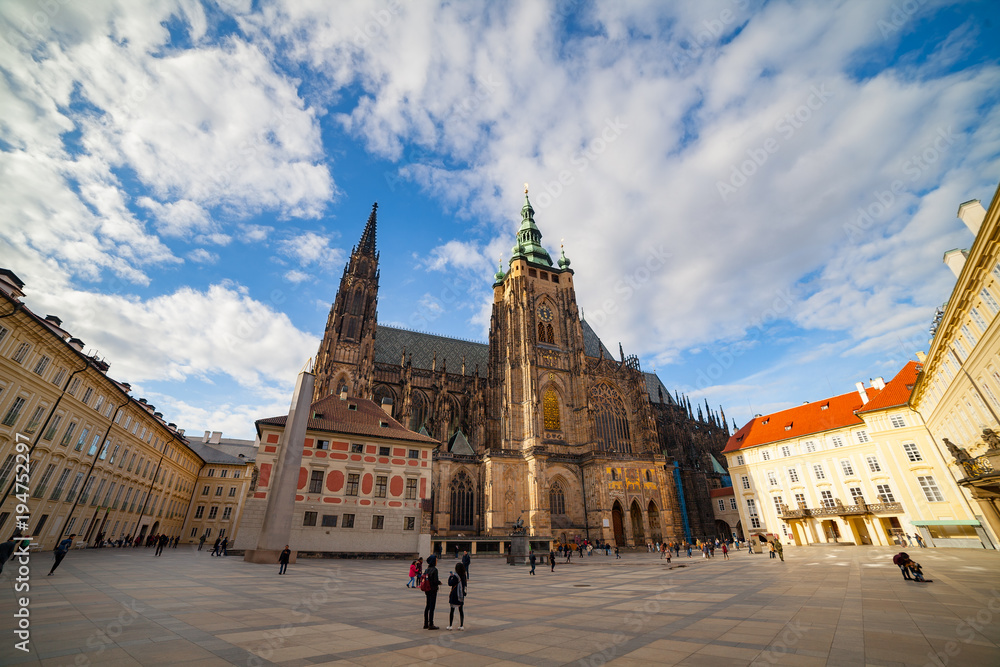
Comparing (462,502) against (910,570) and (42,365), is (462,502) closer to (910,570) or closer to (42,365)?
(42,365)

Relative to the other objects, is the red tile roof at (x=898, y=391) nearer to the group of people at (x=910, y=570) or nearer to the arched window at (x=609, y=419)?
the arched window at (x=609, y=419)

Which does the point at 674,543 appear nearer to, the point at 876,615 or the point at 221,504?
the point at 876,615

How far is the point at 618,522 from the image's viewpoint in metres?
40.8

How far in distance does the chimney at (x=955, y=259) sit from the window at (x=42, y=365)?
48.3 metres

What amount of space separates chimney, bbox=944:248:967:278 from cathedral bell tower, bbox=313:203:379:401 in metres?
45.0

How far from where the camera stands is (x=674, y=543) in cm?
3938

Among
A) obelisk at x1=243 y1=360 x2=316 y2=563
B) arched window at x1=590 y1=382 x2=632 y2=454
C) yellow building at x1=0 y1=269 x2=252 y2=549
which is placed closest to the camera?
yellow building at x1=0 y1=269 x2=252 y2=549

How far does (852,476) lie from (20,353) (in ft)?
183

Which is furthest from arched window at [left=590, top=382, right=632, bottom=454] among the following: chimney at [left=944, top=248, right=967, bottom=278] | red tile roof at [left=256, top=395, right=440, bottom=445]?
chimney at [left=944, top=248, right=967, bottom=278]

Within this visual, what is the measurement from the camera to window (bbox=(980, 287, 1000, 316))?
49.8 ft

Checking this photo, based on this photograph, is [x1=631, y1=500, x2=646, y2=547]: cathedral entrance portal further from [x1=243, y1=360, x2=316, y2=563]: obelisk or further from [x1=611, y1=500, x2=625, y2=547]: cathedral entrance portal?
[x1=243, y1=360, x2=316, y2=563]: obelisk

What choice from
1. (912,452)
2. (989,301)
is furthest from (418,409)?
(989,301)

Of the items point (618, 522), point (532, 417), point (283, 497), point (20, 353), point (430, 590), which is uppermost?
point (532, 417)

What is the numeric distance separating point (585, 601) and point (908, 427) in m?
34.2
